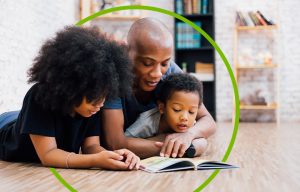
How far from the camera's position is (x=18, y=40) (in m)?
3.02

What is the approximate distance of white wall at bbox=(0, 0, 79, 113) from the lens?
2777 mm

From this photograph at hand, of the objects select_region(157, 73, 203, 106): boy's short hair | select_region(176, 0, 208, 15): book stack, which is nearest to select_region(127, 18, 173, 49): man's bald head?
select_region(157, 73, 203, 106): boy's short hair

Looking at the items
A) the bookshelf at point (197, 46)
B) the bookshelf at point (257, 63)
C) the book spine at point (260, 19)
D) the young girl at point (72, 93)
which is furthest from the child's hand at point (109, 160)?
the book spine at point (260, 19)

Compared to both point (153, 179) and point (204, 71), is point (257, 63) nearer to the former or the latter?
point (204, 71)

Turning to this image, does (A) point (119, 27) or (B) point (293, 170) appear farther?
(A) point (119, 27)

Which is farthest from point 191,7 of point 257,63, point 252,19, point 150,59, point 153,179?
point 153,179

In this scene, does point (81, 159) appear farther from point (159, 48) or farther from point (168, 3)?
point (168, 3)

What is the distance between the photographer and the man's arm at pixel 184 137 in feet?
5.08

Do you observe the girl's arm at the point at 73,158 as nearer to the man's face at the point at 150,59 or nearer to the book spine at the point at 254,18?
the man's face at the point at 150,59

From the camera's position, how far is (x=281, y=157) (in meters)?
1.87

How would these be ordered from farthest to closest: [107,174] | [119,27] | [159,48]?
1. [119,27]
2. [159,48]
3. [107,174]

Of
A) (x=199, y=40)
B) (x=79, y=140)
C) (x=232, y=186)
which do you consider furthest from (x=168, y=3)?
(x=232, y=186)

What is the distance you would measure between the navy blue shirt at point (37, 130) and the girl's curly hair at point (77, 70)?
0.04m

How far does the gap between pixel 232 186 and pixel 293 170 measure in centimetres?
44
